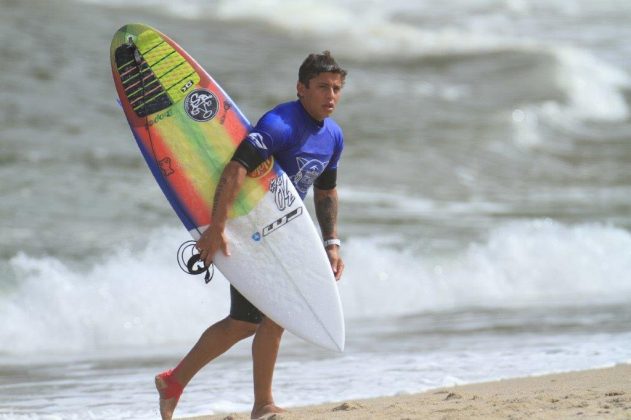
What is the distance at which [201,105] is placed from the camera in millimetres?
4570

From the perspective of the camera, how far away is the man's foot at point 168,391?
4.37 meters

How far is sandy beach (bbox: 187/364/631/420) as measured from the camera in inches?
157

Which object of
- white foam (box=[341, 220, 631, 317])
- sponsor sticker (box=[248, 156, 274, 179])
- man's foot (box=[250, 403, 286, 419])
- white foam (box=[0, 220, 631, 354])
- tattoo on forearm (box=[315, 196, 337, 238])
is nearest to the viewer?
sponsor sticker (box=[248, 156, 274, 179])

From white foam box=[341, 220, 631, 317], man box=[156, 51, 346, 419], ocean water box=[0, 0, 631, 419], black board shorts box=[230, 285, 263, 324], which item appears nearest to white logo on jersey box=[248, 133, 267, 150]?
man box=[156, 51, 346, 419]

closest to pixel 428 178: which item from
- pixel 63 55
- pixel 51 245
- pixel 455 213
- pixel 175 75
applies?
pixel 455 213

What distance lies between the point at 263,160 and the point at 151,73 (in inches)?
32.9

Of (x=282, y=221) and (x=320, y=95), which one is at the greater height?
(x=320, y=95)

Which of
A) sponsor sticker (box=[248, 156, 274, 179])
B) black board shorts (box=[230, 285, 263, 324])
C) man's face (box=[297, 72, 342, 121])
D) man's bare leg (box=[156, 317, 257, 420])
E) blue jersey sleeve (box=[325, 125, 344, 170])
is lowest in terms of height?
man's bare leg (box=[156, 317, 257, 420])

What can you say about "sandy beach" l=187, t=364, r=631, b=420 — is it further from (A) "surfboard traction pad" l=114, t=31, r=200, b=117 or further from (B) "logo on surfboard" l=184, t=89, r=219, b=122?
(A) "surfboard traction pad" l=114, t=31, r=200, b=117

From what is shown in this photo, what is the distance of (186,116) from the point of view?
457cm

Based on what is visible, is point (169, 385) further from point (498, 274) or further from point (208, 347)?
point (498, 274)

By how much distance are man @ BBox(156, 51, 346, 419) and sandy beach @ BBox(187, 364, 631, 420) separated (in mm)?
292

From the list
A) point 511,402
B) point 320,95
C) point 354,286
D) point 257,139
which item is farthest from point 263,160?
point 354,286

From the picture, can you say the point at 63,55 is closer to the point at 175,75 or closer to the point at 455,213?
the point at 455,213
